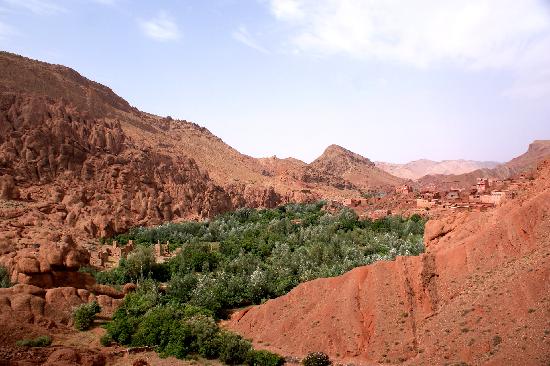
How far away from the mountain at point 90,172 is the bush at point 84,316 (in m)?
8.91

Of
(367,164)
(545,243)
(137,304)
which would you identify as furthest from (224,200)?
(367,164)

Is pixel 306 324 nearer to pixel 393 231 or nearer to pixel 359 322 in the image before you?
pixel 359 322

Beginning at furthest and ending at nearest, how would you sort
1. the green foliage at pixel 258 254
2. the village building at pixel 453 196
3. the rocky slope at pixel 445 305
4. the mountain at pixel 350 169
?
the mountain at pixel 350 169, the village building at pixel 453 196, the green foliage at pixel 258 254, the rocky slope at pixel 445 305

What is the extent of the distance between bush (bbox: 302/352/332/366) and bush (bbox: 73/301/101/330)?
911cm

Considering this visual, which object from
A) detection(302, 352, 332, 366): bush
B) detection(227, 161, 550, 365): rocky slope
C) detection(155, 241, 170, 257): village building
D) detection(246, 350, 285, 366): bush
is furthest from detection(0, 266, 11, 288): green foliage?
detection(155, 241, 170, 257): village building

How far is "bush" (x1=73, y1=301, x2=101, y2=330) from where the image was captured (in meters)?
21.7

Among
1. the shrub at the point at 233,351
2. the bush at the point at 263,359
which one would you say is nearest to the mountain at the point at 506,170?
the bush at the point at 263,359

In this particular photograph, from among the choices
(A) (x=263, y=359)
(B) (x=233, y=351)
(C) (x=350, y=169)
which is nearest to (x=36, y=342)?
(B) (x=233, y=351)

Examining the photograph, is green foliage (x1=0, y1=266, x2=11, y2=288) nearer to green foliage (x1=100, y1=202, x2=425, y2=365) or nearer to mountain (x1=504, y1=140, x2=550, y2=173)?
green foliage (x1=100, y1=202, x2=425, y2=365)

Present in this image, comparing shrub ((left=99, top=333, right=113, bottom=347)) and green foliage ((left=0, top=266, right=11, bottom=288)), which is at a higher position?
green foliage ((left=0, top=266, right=11, bottom=288))

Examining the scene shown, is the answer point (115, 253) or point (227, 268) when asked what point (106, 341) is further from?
point (115, 253)

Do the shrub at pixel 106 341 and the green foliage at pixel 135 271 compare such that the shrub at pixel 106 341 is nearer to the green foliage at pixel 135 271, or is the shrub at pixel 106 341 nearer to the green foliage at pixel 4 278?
the green foliage at pixel 4 278

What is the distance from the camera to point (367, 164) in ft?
406

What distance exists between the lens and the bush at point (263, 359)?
62.1ft
